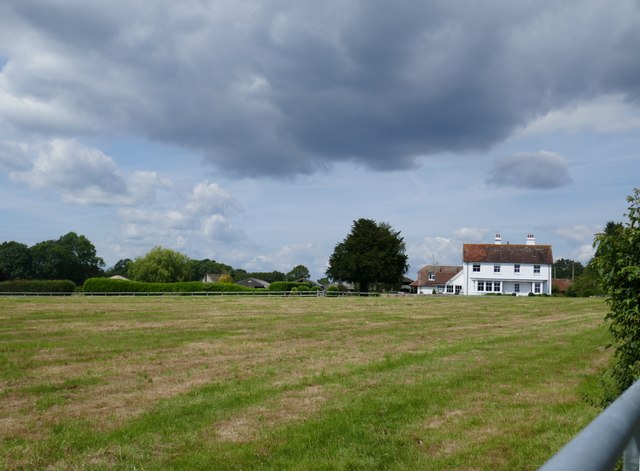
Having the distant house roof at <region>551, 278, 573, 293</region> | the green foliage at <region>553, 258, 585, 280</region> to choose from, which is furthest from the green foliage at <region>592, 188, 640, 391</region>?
the green foliage at <region>553, 258, 585, 280</region>

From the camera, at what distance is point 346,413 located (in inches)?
319

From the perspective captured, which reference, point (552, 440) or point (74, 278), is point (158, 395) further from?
point (74, 278)

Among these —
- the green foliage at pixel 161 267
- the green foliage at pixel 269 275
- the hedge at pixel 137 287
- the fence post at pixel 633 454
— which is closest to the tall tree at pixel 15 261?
the green foliage at pixel 161 267

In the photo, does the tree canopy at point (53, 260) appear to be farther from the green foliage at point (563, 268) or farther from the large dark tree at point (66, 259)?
the green foliage at point (563, 268)

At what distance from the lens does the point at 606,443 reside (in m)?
1.75

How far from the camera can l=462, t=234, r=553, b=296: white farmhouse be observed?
81.4m

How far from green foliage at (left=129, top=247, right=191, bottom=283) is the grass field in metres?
85.5

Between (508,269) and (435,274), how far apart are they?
3152 cm

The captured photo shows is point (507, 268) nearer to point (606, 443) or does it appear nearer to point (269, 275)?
point (606, 443)

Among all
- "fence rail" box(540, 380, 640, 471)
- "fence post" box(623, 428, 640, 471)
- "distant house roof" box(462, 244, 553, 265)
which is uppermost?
"distant house roof" box(462, 244, 553, 265)

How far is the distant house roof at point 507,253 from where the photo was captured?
3219 inches

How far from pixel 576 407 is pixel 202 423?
538 cm

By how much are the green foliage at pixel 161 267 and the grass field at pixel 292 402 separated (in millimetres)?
85491

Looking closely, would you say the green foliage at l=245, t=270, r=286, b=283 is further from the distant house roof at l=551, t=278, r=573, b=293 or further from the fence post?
the fence post
